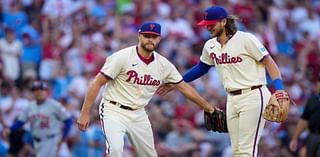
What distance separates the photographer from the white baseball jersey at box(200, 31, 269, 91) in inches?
505

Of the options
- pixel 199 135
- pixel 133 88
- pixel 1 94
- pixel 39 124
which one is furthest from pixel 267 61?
pixel 1 94

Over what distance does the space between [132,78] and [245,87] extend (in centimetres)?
143

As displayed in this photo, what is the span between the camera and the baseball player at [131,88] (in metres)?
12.8

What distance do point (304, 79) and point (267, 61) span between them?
10498 millimetres

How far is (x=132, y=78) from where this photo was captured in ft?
42.6

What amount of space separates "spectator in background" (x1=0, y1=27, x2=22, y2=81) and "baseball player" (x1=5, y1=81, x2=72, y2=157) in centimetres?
478

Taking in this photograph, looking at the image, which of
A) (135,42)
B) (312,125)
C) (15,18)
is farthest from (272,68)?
(15,18)

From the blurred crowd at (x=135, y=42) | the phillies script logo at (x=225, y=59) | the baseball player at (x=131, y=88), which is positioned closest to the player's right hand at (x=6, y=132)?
the blurred crowd at (x=135, y=42)

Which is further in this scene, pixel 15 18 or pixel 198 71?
pixel 15 18

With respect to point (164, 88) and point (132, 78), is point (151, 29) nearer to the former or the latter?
point (132, 78)

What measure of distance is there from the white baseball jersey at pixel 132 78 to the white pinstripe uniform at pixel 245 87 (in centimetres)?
88

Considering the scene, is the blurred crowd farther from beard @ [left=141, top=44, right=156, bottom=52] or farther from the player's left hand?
beard @ [left=141, top=44, right=156, bottom=52]

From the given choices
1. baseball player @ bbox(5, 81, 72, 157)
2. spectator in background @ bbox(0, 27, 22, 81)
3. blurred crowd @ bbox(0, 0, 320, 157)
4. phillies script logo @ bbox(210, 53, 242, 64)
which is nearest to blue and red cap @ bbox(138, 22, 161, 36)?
phillies script logo @ bbox(210, 53, 242, 64)

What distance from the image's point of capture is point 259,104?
12.8 m
